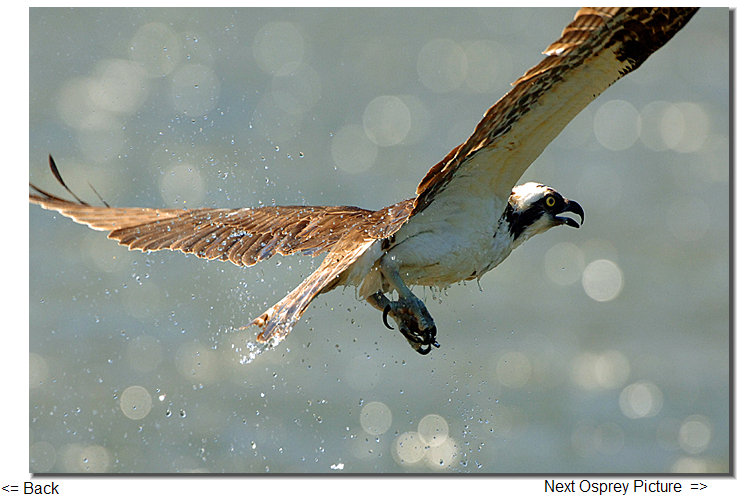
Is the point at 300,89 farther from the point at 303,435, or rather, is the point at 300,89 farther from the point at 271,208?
the point at 271,208

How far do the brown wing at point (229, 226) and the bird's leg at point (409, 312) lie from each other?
1.19ft

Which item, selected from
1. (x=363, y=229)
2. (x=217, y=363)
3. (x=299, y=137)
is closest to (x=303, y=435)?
(x=217, y=363)

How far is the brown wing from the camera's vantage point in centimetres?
566

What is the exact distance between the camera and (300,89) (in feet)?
45.2

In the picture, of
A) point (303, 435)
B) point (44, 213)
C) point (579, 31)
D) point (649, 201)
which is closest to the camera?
point (579, 31)

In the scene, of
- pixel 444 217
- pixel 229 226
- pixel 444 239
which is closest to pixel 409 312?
pixel 444 239

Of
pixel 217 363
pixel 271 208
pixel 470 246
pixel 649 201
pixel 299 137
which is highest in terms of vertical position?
pixel 299 137

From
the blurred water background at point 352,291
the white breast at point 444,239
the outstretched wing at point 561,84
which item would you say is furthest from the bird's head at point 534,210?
the blurred water background at point 352,291

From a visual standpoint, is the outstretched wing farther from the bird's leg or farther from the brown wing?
the brown wing

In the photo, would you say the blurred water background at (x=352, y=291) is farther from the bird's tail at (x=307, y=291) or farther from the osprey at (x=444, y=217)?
the bird's tail at (x=307, y=291)

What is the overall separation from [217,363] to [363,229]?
5.83 metres

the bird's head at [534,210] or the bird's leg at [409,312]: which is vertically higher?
the bird's head at [534,210]

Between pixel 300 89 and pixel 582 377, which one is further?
pixel 300 89

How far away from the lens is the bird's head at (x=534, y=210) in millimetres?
5535
